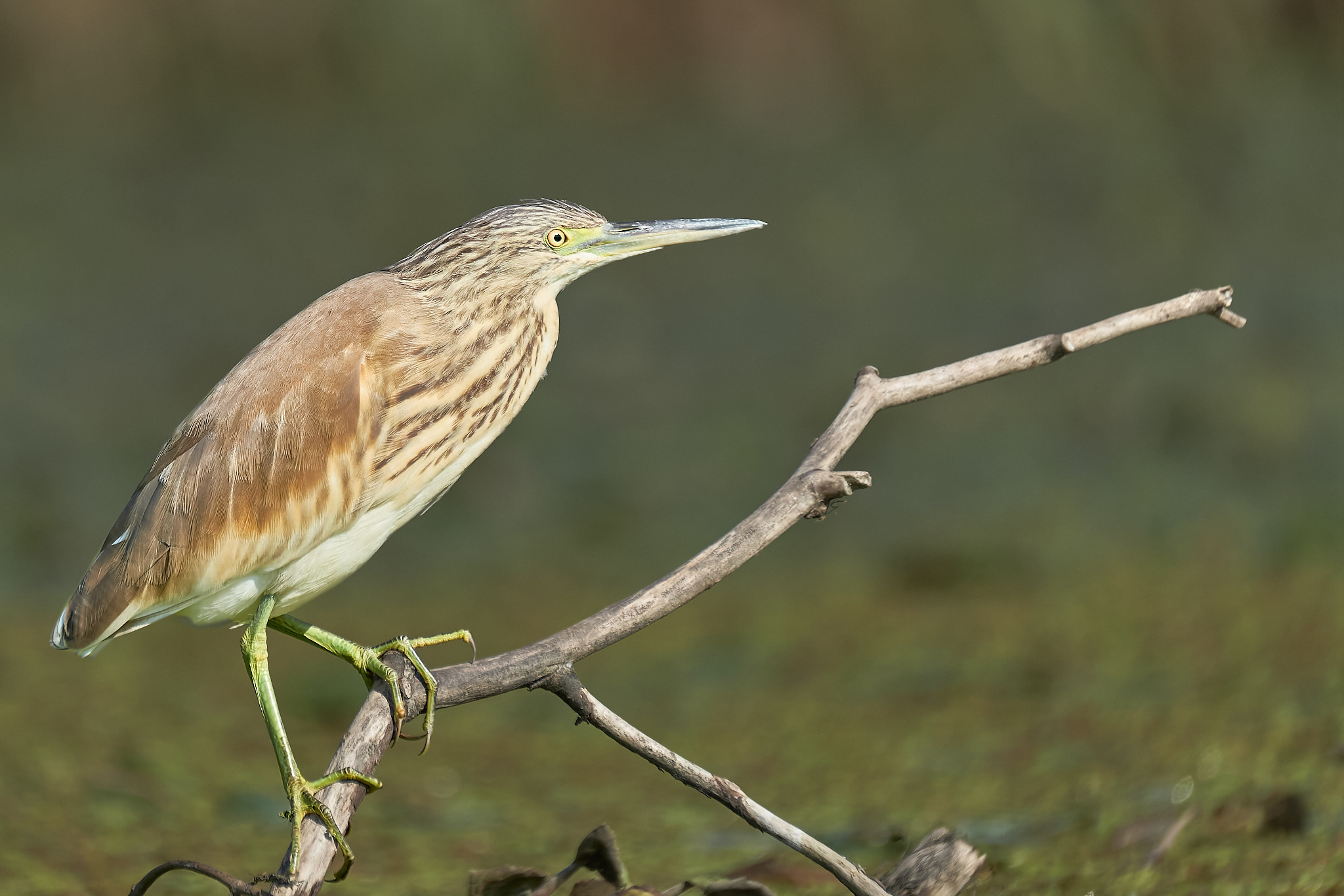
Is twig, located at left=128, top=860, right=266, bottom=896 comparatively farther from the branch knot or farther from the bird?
the branch knot

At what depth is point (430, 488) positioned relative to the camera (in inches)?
69.9

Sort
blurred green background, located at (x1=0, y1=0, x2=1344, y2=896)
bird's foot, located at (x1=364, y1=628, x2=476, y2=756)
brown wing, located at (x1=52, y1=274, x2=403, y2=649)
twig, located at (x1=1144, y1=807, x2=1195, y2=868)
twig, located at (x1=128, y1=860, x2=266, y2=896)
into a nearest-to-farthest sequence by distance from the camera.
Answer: twig, located at (x1=128, y1=860, x2=266, y2=896), bird's foot, located at (x1=364, y1=628, x2=476, y2=756), brown wing, located at (x1=52, y1=274, x2=403, y2=649), twig, located at (x1=1144, y1=807, x2=1195, y2=868), blurred green background, located at (x1=0, y1=0, x2=1344, y2=896)

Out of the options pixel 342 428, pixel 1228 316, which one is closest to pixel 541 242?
pixel 342 428

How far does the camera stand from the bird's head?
1779mm

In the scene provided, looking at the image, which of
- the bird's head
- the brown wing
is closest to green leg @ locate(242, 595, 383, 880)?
the brown wing

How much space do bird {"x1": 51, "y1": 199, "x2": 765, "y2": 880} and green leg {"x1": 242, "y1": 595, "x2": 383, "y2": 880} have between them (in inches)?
0.5

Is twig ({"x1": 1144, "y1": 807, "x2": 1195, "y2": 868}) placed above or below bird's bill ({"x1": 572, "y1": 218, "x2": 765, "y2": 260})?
below

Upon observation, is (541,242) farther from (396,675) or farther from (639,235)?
(396,675)

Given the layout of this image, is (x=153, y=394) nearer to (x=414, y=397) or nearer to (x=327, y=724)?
(x=327, y=724)

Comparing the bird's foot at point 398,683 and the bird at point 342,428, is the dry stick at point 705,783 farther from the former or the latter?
the bird at point 342,428

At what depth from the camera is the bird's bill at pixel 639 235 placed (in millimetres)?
1774

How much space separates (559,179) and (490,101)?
0.87 m

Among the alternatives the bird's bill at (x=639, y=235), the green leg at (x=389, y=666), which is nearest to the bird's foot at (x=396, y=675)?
the green leg at (x=389, y=666)

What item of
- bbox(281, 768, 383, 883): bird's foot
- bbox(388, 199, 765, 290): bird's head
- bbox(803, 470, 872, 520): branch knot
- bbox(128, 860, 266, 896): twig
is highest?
bbox(388, 199, 765, 290): bird's head
